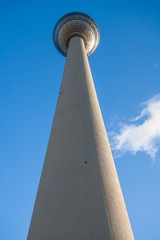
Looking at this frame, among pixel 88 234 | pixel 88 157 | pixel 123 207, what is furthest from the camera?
pixel 88 157

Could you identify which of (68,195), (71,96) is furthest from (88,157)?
(71,96)

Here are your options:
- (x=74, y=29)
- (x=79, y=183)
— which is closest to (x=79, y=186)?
(x=79, y=183)

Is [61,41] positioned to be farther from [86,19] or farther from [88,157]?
[88,157]

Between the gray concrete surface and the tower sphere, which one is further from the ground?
the tower sphere

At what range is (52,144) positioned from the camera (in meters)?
10.5

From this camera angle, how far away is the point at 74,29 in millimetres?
23234

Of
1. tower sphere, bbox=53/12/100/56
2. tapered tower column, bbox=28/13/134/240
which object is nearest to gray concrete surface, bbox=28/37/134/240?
tapered tower column, bbox=28/13/134/240

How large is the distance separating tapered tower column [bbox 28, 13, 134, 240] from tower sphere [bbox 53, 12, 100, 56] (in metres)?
11.5

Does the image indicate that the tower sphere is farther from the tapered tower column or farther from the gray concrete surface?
the gray concrete surface

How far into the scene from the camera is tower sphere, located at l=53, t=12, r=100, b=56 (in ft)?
76.4

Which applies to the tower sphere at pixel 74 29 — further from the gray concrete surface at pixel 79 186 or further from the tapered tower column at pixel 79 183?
the gray concrete surface at pixel 79 186

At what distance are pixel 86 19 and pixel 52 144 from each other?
1701 centimetres

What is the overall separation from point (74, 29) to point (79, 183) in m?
18.3

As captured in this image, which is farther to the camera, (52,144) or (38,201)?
(52,144)
